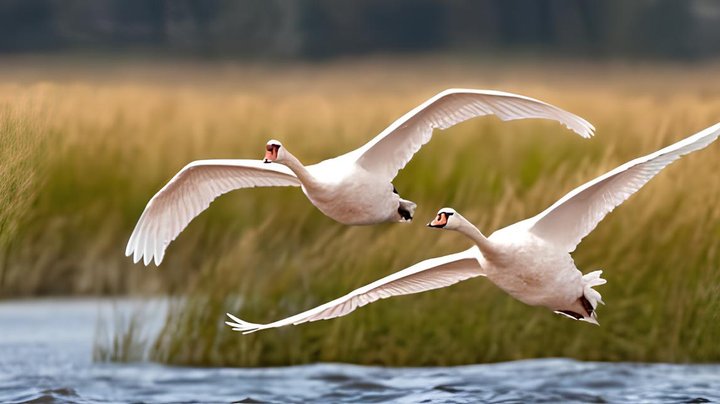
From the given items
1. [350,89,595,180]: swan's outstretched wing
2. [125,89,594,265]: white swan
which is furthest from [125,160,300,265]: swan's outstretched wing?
[350,89,595,180]: swan's outstretched wing

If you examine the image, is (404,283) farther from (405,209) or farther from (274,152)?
(274,152)

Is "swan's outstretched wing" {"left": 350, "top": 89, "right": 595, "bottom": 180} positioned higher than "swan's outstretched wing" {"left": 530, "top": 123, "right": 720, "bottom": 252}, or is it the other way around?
"swan's outstretched wing" {"left": 350, "top": 89, "right": 595, "bottom": 180}

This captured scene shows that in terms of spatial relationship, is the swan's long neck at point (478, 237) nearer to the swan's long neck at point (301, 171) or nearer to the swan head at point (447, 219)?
the swan head at point (447, 219)

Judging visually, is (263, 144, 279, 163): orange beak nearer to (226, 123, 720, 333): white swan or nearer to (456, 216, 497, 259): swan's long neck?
(226, 123, 720, 333): white swan

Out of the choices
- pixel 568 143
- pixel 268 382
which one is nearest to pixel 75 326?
pixel 268 382

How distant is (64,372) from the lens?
14883 millimetres

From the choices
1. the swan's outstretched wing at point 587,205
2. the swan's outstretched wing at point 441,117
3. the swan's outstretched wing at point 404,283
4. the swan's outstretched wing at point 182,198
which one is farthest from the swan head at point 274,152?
the swan's outstretched wing at point 587,205

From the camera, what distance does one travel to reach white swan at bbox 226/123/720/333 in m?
10.1

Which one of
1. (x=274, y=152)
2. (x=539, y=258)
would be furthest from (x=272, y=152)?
(x=539, y=258)

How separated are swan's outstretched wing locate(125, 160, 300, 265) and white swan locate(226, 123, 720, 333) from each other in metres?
1.29

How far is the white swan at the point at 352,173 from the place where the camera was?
35.3 feet

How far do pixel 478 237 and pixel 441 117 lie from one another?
1.29 meters

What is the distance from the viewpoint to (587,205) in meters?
10.8

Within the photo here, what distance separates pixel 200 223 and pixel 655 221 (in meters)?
4.63
